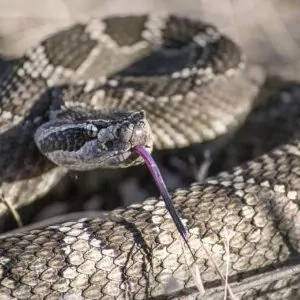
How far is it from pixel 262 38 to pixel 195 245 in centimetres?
470

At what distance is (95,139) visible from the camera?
559 centimetres

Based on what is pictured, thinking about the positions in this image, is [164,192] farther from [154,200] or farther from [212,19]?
[212,19]

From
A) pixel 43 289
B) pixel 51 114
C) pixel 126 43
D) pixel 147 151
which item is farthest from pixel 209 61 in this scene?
pixel 43 289

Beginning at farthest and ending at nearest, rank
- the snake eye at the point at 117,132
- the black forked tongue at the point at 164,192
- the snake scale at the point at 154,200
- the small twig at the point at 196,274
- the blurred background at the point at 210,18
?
the blurred background at the point at 210,18 < the snake eye at the point at 117,132 < the snake scale at the point at 154,200 < the black forked tongue at the point at 164,192 < the small twig at the point at 196,274

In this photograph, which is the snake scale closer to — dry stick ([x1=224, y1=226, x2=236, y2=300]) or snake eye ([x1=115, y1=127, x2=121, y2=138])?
dry stick ([x1=224, y1=226, x2=236, y2=300])

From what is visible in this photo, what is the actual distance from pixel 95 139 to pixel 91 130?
2.9 inches

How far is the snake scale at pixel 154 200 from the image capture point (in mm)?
5211

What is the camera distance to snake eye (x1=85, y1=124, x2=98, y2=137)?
559cm

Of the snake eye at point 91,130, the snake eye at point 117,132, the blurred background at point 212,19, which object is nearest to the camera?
the snake eye at point 117,132

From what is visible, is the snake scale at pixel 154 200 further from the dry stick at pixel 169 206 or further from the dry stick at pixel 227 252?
the dry stick at pixel 169 206

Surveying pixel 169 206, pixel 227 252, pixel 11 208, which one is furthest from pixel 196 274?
pixel 11 208

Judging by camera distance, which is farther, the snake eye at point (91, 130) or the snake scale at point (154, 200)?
the snake eye at point (91, 130)

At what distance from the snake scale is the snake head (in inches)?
4.9

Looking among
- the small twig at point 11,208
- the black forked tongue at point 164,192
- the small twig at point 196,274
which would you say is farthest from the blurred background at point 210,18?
the small twig at point 196,274
